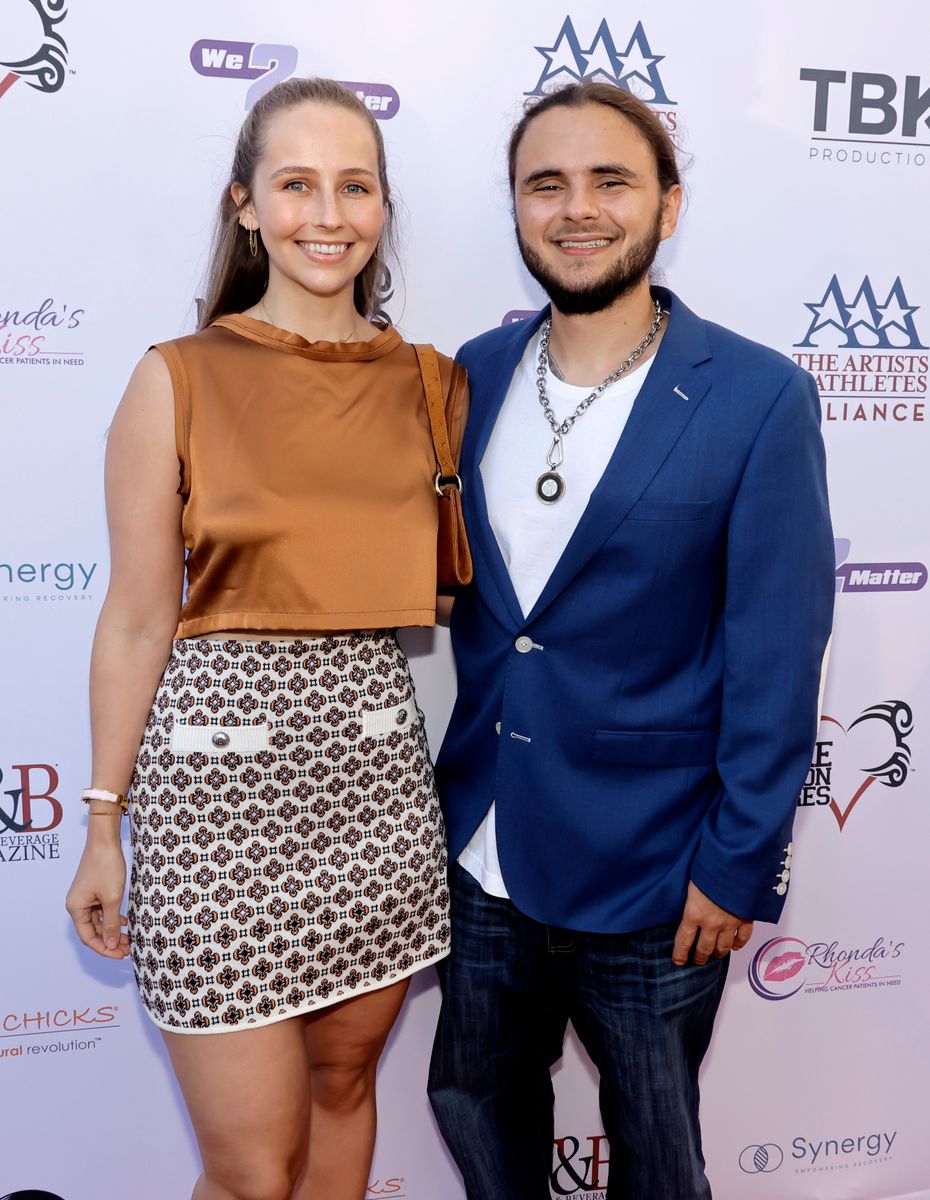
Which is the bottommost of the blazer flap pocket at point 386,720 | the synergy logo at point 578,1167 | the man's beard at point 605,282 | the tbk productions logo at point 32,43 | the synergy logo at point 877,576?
the synergy logo at point 578,1167

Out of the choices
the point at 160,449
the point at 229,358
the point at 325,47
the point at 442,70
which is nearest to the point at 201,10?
the point at 325,47

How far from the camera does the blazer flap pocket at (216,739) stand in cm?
162

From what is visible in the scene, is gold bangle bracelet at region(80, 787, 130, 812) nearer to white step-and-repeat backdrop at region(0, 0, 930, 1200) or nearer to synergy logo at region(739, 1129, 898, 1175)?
white step-and-repeat backdrop at region(0, 0, 930, 1200)

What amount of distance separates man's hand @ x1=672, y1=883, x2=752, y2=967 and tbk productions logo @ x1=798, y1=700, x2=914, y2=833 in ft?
2.81

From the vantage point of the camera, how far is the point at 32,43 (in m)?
2.00

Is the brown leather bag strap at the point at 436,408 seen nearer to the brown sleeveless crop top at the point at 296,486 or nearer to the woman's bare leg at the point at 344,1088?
the brown sleeveless crop top at the point at 296,486

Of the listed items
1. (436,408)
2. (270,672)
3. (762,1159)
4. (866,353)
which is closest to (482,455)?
(436,408)

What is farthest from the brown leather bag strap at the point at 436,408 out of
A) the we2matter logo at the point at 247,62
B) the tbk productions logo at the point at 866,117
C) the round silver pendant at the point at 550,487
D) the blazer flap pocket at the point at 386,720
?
the tbk productions logo at the point at 866,117

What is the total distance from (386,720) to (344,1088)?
2.15 feet

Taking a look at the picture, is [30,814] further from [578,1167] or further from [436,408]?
[578,1167]

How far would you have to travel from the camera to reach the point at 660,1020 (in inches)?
69.4

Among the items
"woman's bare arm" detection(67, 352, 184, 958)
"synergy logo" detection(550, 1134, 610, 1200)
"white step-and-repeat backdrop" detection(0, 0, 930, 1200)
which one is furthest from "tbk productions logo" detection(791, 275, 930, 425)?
"synergy logo" detection(550, 1134, 610, 1200)

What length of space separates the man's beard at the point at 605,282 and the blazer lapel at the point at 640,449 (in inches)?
5.5

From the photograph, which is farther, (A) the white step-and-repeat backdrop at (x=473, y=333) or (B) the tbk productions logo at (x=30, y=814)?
(B) the tbk productions logo at (x=30, y=814)
